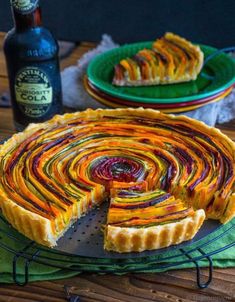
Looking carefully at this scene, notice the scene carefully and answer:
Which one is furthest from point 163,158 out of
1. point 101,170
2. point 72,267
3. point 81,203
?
point 72,267

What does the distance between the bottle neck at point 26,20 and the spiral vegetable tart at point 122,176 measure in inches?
10.9

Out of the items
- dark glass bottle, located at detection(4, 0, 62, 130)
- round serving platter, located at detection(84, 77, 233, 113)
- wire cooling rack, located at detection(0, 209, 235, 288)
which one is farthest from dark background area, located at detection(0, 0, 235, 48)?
wire cooling rack, located at detection(0, 209, 235, 288)

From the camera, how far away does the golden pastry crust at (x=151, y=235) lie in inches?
41.7

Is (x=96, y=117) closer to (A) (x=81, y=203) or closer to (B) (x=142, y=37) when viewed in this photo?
(A) (x=81, y=203)

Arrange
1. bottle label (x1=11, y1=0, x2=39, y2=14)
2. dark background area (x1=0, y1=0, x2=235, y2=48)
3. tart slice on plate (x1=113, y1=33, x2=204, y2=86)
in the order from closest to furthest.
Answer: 1. bottle label (x1=11, y1=0, x2=39, y2=14)
2. tart slice on plate (x1=113, y1=33, x2=204, y2=86)
3. dark background area (x1=0, y1=0, x2=235, y2=48)

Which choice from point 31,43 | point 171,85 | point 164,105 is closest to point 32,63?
point 31,43

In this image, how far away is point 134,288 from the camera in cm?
114

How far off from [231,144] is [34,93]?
0.58 meters

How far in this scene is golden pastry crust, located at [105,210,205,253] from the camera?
3.47 feet

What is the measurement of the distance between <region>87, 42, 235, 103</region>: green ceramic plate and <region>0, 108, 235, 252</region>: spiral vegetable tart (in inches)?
7.4

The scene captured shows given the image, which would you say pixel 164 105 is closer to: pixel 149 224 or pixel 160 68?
pixel 160 68

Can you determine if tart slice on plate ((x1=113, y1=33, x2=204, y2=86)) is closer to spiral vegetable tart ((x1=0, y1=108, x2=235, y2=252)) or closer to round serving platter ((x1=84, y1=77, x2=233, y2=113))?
round serving platter ((x1=84, y1=77, x2=233, y2=113))

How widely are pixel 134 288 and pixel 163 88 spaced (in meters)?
0.86

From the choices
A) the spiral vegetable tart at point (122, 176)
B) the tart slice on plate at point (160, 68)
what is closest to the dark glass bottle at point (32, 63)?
the spiral vegetable tart at point (122, 176)
